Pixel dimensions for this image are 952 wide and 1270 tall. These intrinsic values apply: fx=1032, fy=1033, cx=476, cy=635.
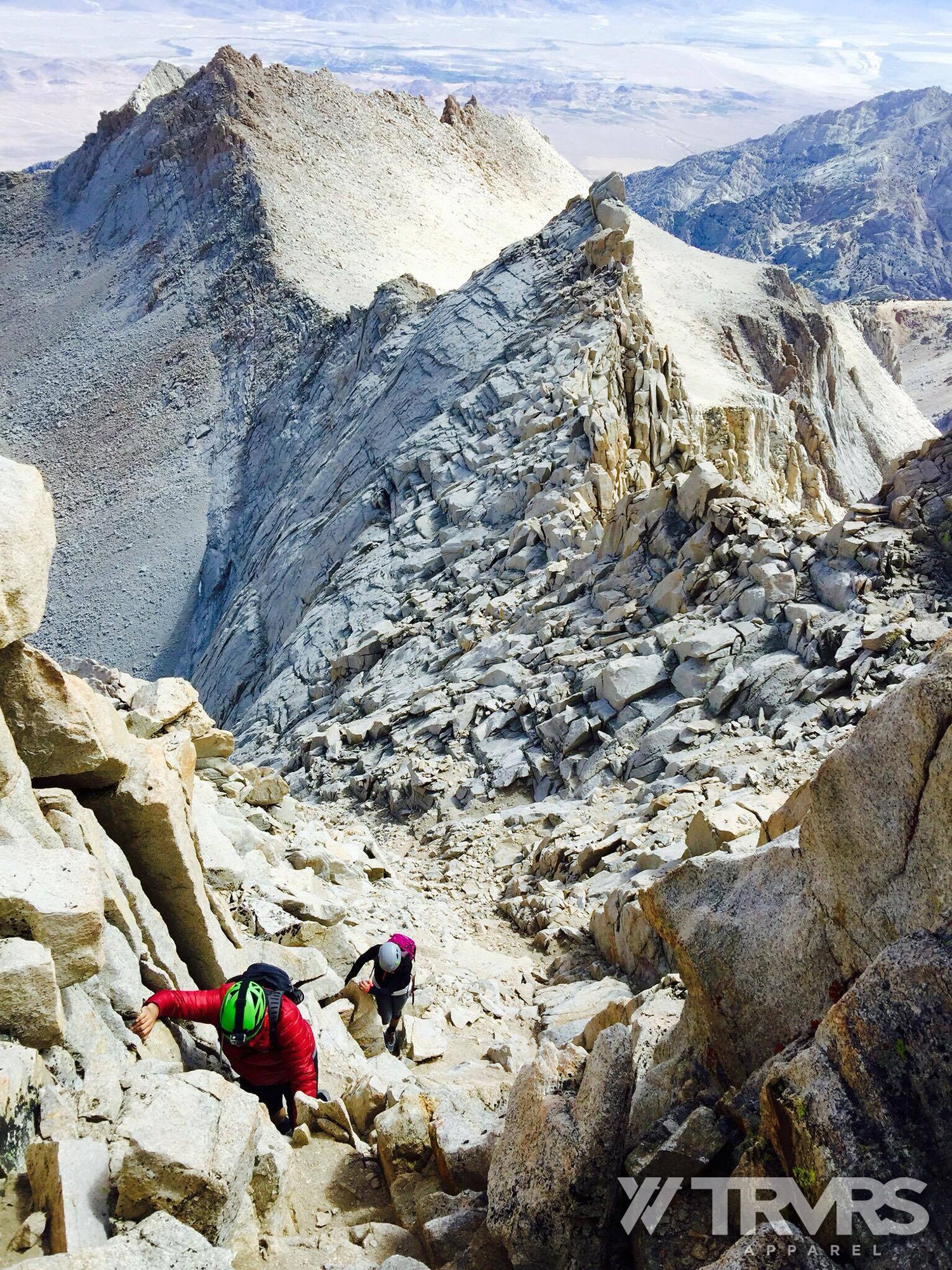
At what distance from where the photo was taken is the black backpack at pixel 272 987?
7.30 metres

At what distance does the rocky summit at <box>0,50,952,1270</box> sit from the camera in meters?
5.43

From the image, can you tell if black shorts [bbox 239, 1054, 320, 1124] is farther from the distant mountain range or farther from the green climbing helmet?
the distant mountain range

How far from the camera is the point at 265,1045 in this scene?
7.28 metres

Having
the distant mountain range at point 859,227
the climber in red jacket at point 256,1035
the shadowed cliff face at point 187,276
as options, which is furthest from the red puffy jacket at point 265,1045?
the distant mountain range at point 859,227


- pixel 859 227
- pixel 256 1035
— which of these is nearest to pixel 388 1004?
pixel 256 1035

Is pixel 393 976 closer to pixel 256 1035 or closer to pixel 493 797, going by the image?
pixel 256 1035

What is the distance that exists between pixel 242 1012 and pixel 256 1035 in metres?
0.23

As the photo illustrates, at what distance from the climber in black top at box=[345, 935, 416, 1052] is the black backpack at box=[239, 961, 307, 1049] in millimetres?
1812

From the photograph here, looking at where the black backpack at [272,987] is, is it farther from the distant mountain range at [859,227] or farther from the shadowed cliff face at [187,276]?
the distant mountain range at [859,227]

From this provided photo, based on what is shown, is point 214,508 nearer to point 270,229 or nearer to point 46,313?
point 270,229

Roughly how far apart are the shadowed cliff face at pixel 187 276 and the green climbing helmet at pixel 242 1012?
97.9ft

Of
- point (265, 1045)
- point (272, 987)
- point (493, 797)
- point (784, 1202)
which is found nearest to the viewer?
point (784, 1202)

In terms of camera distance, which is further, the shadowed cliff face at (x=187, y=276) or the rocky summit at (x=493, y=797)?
the shadowed cliff face at (x=187, y=276)

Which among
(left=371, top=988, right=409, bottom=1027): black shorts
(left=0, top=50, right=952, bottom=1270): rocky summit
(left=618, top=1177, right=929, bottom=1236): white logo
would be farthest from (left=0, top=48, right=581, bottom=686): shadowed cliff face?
(left=618, top=1177, right=929, bottom=1236): white logo
